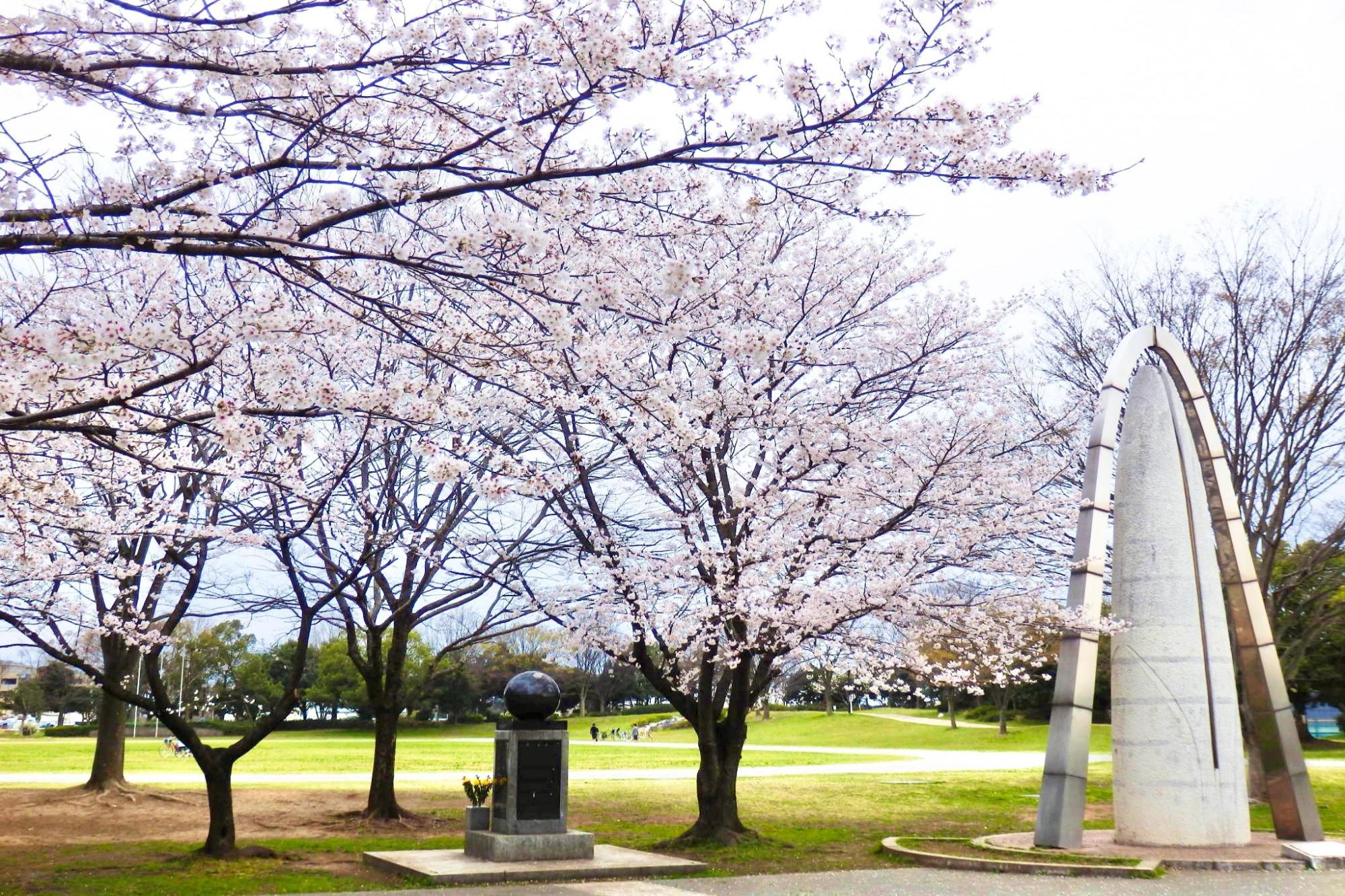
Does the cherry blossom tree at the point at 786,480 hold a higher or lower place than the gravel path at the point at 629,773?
higher

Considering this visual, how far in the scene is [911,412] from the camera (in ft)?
44.7

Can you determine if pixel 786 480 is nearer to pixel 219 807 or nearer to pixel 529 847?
pixel 529 847

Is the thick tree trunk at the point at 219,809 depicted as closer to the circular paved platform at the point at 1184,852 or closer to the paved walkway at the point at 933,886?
the paved walkway at the point at 933,886

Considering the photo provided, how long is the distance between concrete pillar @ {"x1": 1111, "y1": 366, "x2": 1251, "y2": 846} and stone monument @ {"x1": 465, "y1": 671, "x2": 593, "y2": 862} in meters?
6.00

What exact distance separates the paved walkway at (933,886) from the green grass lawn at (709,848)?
0.97 m

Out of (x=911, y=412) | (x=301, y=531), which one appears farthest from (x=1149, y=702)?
(x=301, y=531)

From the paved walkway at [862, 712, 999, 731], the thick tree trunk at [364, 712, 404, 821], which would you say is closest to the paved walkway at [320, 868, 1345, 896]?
the thick tree trunk at [364, 712, 404, 821]

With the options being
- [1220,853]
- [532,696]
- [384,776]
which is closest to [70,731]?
[384,776]

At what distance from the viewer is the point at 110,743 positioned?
1822 centimetres

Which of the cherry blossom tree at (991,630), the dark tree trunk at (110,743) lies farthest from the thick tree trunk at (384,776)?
the cherry blossom tree at (991,630)

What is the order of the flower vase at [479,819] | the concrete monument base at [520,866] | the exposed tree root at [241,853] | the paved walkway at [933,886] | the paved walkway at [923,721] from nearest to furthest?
the paved walkway at [933,886]
the concrete monument base at [520,866]
the exposed tree root at [241,853]
the flower vase at [479,819]
the paved walkway at [923,721]

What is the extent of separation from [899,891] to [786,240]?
26.2ft

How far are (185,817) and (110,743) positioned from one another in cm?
290

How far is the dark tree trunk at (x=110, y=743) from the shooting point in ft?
56.3
